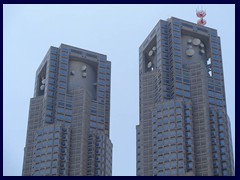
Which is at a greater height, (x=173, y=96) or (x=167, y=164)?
(x=173, y=96)

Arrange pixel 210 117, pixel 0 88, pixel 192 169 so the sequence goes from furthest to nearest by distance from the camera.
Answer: pixel 210 117 → pixel 192 169 → pixel 0 88

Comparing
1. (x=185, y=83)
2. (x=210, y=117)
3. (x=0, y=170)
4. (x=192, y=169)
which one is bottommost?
(x=0, y=170)

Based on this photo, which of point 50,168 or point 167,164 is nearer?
point 167,164

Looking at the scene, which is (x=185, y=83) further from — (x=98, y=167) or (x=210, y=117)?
(x=98, y=167)

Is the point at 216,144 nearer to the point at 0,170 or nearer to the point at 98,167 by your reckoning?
the point at 98,167

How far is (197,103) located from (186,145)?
54.8ft

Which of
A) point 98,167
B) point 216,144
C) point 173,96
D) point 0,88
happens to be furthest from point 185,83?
point 0,88

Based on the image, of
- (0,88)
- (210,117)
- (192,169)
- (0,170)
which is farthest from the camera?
(210,117)

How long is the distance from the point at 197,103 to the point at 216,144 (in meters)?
15.4

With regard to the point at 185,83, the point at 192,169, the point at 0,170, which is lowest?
the point at 0,170

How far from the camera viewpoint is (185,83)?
7781 inches

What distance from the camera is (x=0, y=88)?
10938cm

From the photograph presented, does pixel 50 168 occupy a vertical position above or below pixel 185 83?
below

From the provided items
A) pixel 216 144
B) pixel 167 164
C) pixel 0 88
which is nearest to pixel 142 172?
pixel 167 164
